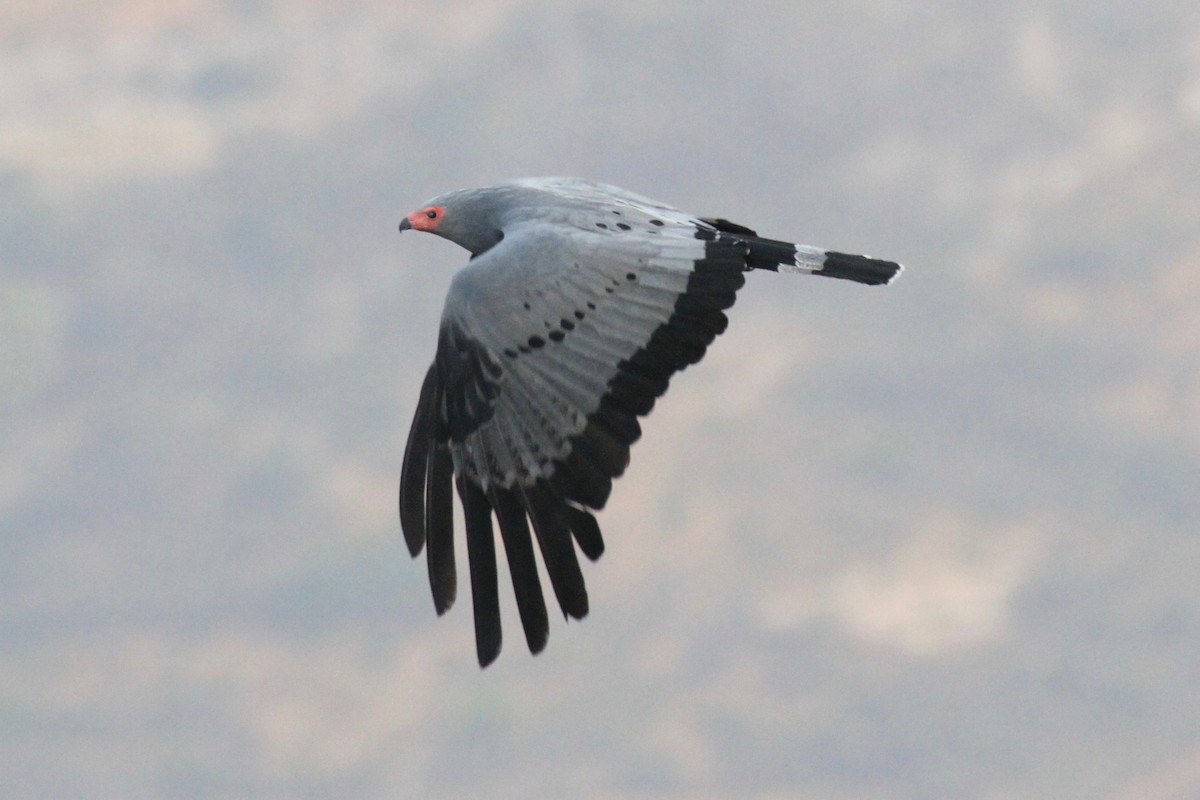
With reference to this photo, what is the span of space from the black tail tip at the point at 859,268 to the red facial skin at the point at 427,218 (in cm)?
346

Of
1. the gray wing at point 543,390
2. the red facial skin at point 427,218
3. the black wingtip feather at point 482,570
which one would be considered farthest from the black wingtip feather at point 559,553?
the red facial skin at point 427,218

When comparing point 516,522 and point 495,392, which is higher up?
point 495,392

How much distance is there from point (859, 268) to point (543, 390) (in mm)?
3859

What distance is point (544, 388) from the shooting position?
14.8 metres

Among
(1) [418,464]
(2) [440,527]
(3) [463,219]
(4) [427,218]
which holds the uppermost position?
(4) [427,218]

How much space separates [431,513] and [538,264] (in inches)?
83.4

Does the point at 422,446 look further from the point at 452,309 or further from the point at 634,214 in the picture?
the point at 634,214

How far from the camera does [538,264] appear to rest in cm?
1512

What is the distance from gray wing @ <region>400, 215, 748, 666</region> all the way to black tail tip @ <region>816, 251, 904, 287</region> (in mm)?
1855

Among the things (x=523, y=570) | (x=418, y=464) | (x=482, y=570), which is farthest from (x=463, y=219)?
(x=523, y=570)

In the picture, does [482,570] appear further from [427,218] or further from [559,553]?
[427,218]

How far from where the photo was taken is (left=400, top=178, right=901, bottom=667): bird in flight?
14477 millimetres

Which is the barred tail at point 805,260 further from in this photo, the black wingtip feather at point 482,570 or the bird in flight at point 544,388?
the black wingtip feather at point 482,570

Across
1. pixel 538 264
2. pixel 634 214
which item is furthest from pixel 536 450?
pixel 634 214
